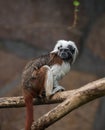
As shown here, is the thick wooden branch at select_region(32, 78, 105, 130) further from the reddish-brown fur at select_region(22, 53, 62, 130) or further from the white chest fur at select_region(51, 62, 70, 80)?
the white chest fur at select_region(51, 62, 70, 80)

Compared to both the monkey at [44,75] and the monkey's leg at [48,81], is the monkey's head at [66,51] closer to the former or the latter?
the monkey at [44,75]

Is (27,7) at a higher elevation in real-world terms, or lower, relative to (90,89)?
higher

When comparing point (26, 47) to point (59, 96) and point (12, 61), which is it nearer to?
point (12, 61)

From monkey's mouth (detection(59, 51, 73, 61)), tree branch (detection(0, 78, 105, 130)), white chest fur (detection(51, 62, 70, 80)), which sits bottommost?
tree branch (detection(0, 78, 105, 130))

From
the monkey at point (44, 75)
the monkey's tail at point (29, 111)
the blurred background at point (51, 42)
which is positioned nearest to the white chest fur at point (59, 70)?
the monkey at point (44, 75)

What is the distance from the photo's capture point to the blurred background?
6156 mm

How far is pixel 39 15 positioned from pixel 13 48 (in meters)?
0.47

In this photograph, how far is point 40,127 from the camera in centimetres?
418

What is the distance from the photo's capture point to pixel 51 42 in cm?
622

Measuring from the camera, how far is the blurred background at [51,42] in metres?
6.16

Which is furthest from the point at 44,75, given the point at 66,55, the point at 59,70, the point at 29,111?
the point at 29,111

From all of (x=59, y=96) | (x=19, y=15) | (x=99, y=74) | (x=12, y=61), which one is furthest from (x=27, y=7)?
(x=59, y=96)

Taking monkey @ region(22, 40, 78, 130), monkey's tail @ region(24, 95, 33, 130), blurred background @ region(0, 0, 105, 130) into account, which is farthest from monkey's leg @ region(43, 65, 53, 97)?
→ blurred background @ region(0, 0, 105, 130)

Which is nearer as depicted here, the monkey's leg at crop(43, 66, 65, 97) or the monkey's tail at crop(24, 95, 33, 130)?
the monkey's tail at crop(24, 95, 33, 130)
